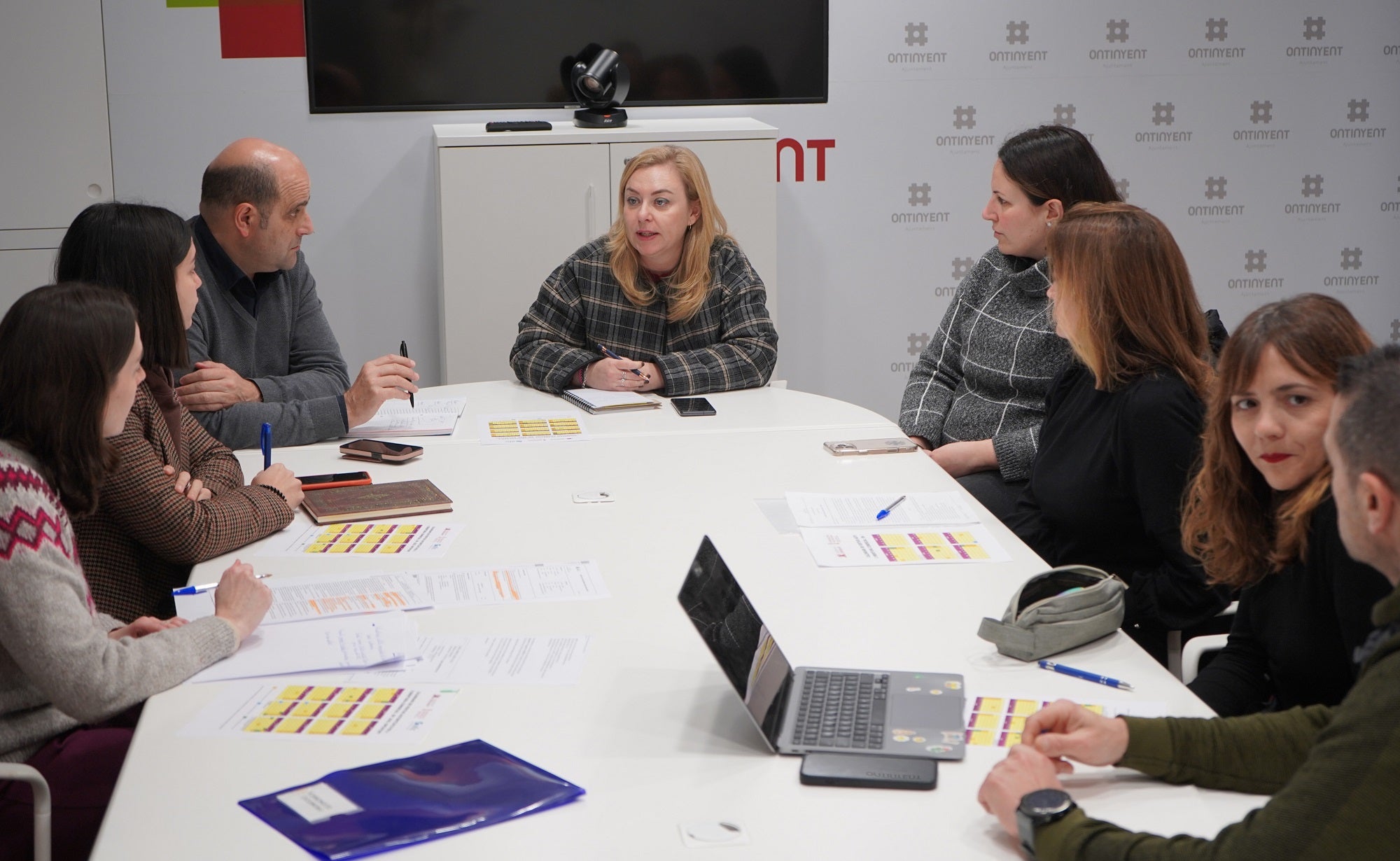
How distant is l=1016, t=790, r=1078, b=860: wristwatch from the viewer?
128cm

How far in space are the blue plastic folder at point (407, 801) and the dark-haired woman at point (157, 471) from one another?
856 mm

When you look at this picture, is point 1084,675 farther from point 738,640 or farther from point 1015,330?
point 1015,330

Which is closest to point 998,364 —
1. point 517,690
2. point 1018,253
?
point 1018,253

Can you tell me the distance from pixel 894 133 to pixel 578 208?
134cm

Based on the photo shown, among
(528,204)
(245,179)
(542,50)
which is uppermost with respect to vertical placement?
(542,50)

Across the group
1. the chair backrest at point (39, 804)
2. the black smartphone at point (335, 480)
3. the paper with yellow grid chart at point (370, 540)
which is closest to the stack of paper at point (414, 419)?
the black smartphone at point (335, 480)

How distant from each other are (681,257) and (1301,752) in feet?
8.07

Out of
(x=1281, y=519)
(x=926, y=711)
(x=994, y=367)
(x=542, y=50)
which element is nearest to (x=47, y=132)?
(x=542, y=50)

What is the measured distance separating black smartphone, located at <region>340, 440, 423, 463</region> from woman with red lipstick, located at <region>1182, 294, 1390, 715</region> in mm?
1637

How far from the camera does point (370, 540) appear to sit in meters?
2.29

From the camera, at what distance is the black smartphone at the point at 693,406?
324cm

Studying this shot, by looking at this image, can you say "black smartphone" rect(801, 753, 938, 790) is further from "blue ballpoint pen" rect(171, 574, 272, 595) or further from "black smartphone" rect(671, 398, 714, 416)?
"black smartphone" rect(671, 398, 714, 416)

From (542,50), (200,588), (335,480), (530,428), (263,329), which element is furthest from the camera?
(542,50)

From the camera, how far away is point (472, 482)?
265 centimetres
